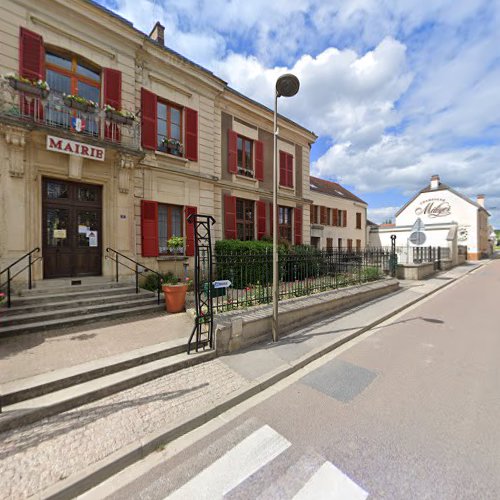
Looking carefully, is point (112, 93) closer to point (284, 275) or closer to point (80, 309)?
point (80, 309)

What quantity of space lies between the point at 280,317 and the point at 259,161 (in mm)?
9101

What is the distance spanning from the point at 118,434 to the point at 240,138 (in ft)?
38.8

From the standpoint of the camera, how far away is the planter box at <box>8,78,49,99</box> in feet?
19.4

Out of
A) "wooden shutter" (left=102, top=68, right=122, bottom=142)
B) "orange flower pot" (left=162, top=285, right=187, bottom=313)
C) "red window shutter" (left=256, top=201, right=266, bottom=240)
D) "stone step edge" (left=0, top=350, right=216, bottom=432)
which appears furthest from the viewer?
"red window shutter" (left=256, top=201, right=266, bottom=240)

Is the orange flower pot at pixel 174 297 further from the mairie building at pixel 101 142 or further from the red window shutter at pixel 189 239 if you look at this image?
the red window shutter at pixel 189 239

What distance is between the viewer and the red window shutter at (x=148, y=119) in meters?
8.43

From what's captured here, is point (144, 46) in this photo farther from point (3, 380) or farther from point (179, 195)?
point (3, 380)

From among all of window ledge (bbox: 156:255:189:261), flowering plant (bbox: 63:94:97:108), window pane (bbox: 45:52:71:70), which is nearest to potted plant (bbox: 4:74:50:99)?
flowering plant (bbox: 63:94:97:108)

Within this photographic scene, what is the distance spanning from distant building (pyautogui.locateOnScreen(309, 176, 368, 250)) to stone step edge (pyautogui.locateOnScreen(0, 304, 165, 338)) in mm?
16740

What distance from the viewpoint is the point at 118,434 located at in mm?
2508

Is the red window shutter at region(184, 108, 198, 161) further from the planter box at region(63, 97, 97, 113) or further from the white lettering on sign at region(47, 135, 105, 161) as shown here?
the white lettering on sign at region(47, 135, 105, 161)

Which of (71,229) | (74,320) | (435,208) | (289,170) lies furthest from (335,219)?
(74,320)

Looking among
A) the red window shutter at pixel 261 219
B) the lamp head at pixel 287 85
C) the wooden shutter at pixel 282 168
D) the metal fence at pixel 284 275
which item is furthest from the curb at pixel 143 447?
the wooden shutter at pixel 282 168

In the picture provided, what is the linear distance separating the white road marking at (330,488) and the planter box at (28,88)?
9060 millimetres
